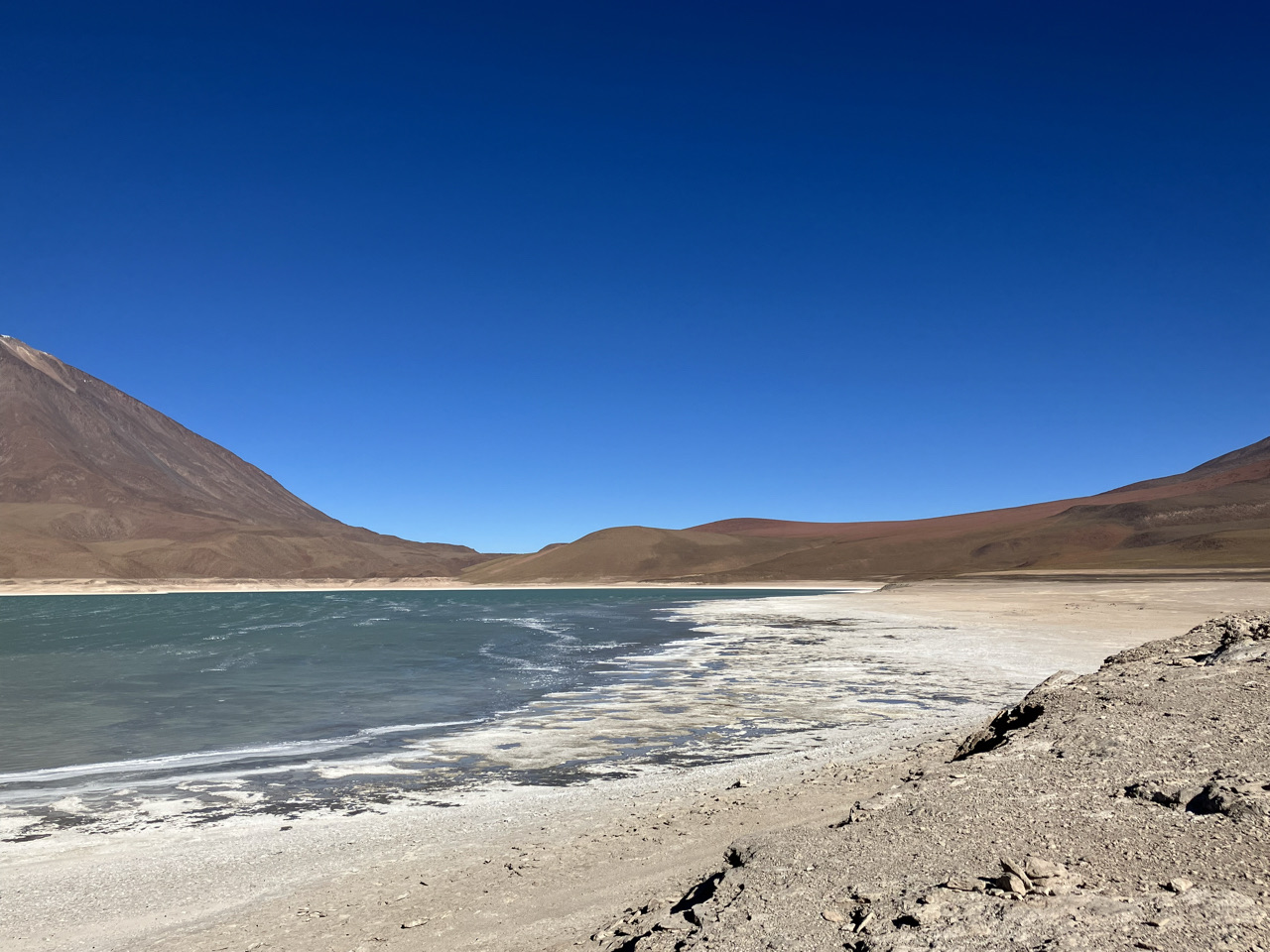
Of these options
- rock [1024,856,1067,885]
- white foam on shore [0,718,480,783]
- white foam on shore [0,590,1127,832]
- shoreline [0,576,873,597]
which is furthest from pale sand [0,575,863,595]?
rock [1024,856,1067,885]

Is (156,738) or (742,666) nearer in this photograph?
(156,738)

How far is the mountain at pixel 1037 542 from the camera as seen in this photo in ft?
392

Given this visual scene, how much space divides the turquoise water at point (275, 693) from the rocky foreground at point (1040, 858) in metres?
6.42

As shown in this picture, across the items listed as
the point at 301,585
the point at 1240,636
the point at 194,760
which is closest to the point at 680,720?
the point at 194,760

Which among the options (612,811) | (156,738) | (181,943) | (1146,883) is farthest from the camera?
(156,738)

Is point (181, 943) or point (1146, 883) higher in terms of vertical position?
point (1146, 883)

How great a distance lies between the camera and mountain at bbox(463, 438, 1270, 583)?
392ft

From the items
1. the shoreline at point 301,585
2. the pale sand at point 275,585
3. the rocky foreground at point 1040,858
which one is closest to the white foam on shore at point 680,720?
the rocky foreground at point 1040,858

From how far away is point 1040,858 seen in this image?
519cm

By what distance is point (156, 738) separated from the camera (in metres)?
14.7

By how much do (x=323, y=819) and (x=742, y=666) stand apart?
16182 mm

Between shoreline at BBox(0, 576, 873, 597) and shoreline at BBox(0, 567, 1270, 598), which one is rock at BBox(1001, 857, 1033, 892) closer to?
shoreline at BBox(0, 567, 1270, 598)

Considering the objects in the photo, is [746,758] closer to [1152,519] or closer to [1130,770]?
[1130,770]

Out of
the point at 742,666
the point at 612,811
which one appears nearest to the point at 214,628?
the point at 742,666
